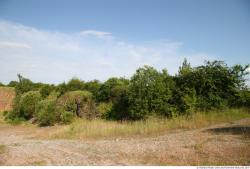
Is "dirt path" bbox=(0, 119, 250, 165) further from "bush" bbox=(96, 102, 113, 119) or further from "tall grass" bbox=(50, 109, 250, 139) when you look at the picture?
"bush" bbox=(96, 102, 113, 119)

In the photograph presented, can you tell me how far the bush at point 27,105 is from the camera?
2359 cm

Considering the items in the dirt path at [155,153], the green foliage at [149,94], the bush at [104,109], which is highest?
the green foliage at [149,94]

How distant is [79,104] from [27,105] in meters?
7.05

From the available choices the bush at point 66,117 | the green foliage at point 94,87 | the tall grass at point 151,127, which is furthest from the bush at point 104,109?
the tall grass at point 151,127

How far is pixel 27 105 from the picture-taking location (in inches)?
934

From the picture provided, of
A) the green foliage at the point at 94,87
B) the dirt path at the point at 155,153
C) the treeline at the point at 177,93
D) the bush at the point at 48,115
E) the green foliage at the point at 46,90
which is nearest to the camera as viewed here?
the dirt path at the point at 155,153

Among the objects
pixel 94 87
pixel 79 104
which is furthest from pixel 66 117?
pixel 94 87

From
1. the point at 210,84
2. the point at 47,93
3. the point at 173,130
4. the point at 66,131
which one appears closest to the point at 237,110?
the point at 210,84

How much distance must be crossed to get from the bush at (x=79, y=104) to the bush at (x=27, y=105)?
17.3 feet

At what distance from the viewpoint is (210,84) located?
15078 mm

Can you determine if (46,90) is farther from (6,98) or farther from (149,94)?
(149,94)

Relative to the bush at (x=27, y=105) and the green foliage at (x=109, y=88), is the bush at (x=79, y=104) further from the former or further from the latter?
the bush at (x=27, y=105)

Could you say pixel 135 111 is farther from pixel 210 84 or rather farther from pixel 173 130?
pixel 210 84

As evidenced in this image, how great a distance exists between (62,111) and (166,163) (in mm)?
13800
